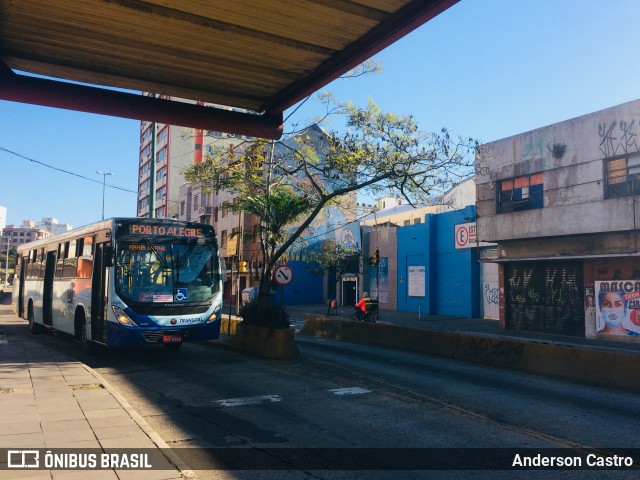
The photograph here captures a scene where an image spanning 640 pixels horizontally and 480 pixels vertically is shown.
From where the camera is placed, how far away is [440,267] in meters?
33.6

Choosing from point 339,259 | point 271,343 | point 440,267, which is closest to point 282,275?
point 271,343

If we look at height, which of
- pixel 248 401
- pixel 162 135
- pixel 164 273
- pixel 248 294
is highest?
pixel 162 135

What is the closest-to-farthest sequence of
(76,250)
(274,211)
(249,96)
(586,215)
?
(249,96) < (76,250) < (274,211) < (586,215)

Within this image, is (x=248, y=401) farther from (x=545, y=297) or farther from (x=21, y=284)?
(x=545, y=297)

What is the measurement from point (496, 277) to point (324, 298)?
21105 millimetres

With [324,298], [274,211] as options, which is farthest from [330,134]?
[324,298]

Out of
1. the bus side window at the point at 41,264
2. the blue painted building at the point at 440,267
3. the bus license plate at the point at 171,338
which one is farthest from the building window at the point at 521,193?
the bus side window at the point at 41,264

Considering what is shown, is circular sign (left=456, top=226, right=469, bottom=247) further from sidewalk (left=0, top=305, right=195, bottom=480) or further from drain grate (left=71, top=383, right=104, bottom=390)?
drain grate (left=71, top=383, right=104, bottom=390)

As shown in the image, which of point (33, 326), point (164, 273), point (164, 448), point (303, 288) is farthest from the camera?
point (303, 288)

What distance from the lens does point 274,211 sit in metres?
15.6

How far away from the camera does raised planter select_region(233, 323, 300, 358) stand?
13078 millimetres

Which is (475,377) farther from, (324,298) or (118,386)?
(324,298)

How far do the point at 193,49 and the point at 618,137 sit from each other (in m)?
20.5

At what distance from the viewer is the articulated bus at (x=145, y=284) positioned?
37.6 ft
